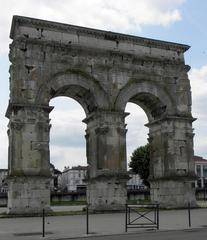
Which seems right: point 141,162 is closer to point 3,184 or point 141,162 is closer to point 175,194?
point 3,184

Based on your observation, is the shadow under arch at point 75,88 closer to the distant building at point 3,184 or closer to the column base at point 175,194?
the distant building at point 3,184

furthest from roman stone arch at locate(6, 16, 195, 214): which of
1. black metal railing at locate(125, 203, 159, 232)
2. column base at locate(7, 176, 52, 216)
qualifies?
black metal railing at locate(125, 203, 159, 232)

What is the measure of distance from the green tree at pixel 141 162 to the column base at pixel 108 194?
30240mm

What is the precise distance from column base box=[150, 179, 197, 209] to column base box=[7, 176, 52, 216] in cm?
779

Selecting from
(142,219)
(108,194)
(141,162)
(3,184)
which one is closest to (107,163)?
(108,194)

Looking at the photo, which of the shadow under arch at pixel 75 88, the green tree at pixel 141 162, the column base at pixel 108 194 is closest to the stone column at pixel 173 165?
the column base at pixel 108 194

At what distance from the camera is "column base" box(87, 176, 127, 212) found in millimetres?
26078

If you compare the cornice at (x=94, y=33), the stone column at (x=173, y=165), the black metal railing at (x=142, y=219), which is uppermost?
the cornice at (x=94, y=33)

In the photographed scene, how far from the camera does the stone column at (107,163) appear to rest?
26156mm

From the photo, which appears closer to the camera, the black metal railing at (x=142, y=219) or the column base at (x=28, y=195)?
the black metal railing at (x=142, y=219)

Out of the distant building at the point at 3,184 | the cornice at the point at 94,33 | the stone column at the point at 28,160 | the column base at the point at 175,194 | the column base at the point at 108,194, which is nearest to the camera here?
the stone column at the point at 28,160

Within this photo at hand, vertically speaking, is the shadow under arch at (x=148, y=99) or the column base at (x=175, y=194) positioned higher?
the shadow under arch at (x=148, y=99)

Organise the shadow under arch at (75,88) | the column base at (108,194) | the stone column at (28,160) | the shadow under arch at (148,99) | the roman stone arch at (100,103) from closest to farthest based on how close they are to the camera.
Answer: the stone column at (28,160) < the roman stone arch at (100,103) < the column base at (108,194) < the shadow under arch at (75,88) < the shadow under arch at (148,99)

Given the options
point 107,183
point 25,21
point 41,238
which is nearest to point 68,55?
point 25,21
